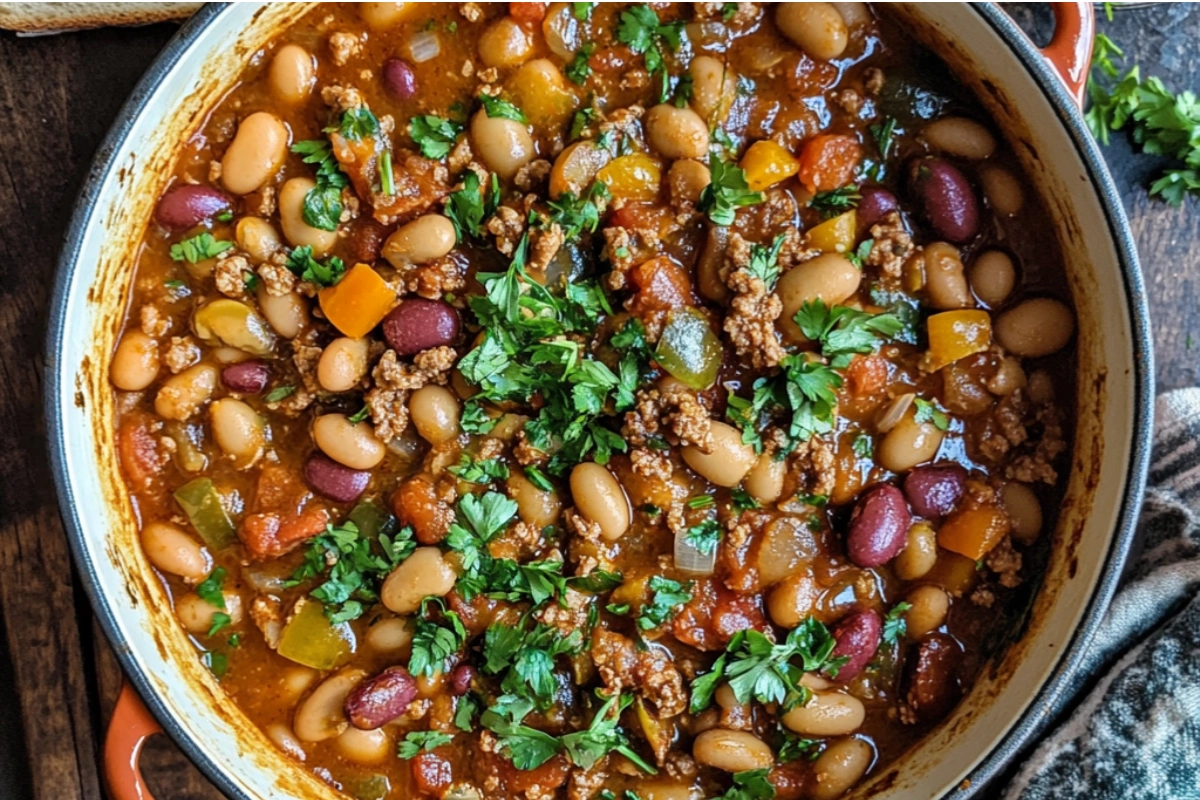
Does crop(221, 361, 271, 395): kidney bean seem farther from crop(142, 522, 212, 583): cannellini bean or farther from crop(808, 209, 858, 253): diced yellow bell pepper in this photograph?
crop(808, 209, 858, 253): diced yellow bell pepper

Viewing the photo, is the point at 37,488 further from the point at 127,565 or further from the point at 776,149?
the point at 776,149


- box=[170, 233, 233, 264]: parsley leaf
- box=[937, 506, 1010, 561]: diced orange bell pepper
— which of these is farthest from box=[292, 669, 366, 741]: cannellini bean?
box=[937, 506, 1010, 561]: diced orange bell pepper

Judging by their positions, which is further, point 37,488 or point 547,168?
point 37,488

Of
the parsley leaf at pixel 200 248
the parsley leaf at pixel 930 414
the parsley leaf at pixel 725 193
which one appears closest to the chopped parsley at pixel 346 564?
the parsley leaf at pixel 200 248

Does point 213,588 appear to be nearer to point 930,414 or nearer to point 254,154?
point 254,154

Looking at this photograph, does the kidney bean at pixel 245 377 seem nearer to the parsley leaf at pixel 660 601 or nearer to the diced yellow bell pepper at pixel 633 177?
the diced yellow bell pepper at pixel 633 177

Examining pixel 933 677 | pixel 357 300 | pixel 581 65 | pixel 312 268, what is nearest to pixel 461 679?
pixel 357 300

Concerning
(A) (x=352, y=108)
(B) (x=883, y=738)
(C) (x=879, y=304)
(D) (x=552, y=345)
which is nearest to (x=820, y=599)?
(B) (x=883, y=738)
